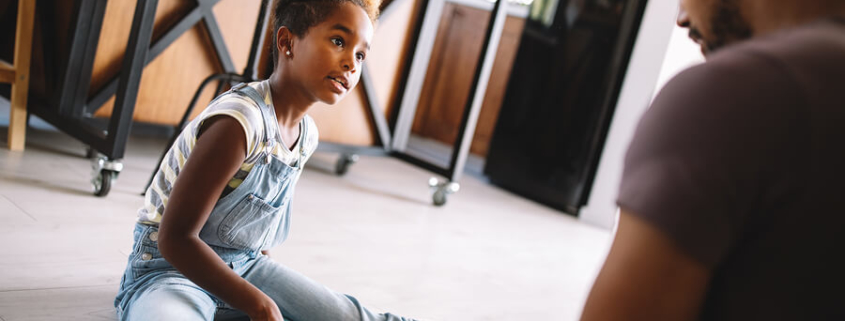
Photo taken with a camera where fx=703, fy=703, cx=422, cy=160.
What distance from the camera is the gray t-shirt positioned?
1.19 feet

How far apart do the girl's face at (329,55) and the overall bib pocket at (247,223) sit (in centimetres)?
20

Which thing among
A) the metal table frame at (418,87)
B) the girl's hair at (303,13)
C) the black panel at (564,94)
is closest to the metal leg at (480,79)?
the metal table frame at (418,87)

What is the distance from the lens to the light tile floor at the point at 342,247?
4.51 ft

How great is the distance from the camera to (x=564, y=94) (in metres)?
3.68

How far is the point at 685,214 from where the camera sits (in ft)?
1.21

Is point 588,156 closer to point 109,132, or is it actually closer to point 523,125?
point 523,125

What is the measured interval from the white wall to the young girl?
2.39 meters

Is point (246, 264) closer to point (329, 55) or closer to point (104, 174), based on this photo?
point (329, 55)

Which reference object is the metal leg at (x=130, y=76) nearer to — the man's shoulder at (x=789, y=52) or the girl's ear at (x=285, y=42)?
the girl's ear at (x=285, y=42)

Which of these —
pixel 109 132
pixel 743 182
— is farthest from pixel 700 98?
pixel 109 132

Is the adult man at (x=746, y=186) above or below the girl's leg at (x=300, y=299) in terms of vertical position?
above

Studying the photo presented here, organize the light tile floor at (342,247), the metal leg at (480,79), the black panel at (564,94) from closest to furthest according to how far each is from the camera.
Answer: the light tile floor at (342,247), the metal leg at (480,79), the black panel at (564,94)

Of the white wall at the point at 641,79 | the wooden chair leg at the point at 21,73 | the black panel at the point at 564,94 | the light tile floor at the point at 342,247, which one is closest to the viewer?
the light tile floor at the point at 342,247

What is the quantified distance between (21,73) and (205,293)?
144 centimetres
